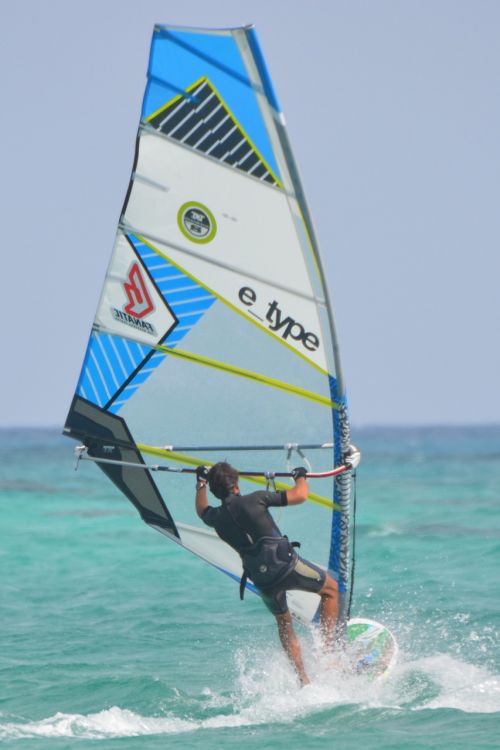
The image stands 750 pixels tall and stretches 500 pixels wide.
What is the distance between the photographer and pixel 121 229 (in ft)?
22.8

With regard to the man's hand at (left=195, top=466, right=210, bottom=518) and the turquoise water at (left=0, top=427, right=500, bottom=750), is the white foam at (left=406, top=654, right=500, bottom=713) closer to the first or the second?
the turquoise water at (left=0, top=427, right=500, bottom=750)

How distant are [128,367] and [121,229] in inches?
31.5

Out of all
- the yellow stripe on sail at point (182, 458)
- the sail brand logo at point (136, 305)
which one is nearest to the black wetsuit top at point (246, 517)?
the yellow stripe on sail at point (182, 458)

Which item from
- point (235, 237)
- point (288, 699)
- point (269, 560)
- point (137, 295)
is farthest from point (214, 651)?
point (235, 237)

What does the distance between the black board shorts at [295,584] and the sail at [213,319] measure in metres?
0.30

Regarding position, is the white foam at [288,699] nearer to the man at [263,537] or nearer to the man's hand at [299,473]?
the man at [263,537]

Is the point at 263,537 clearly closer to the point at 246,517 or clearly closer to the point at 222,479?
the point at 246,517

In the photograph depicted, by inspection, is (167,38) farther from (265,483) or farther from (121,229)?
(265,483)

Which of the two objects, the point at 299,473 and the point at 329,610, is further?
the point at 329,610

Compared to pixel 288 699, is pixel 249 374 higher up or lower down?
higher up

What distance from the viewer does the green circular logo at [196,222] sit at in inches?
271

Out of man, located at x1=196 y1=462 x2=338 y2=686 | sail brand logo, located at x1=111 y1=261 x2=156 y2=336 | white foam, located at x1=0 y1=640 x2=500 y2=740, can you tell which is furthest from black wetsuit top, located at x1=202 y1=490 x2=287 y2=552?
sail brand logo, located at x1=111 y1=261 x2=156 y2=336

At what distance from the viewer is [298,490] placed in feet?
22.0

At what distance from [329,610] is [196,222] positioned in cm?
236
